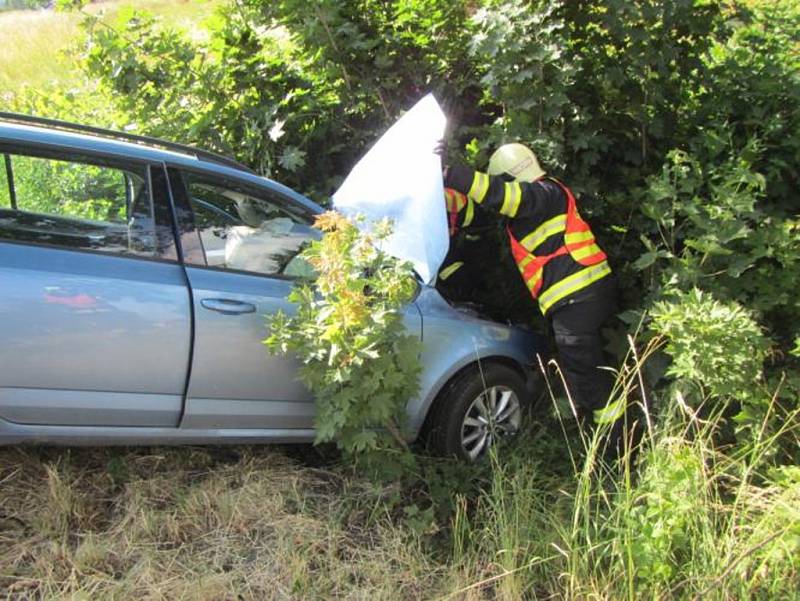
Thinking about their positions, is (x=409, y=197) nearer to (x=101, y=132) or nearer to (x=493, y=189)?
(x=493, y=189)

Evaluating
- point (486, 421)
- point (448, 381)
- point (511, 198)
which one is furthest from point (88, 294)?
point (486, 421)

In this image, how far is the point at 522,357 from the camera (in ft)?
13.1

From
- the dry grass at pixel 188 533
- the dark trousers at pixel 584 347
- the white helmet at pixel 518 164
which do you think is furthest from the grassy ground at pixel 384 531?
the white helmet at pixel 518 164

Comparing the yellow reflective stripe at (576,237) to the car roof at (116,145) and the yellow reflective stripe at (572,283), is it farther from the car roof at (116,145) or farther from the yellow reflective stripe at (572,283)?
the car roof at (116,145)

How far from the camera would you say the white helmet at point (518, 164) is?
3.82 meters

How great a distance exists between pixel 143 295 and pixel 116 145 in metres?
0.67

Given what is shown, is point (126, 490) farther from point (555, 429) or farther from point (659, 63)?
point (659, 63)

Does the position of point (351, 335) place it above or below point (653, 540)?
above

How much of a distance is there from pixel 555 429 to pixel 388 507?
1346 millimetres

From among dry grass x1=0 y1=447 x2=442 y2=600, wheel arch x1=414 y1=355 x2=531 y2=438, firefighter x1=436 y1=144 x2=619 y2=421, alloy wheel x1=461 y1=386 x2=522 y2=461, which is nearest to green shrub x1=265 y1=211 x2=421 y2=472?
dry grass x1=0 y1=447 x2=442 y2=600

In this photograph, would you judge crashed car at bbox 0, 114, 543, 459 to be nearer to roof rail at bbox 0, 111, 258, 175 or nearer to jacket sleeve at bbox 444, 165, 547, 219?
roof rail at bbox 0, 111, 258, 175

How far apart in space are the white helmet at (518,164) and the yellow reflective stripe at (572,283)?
566 millimetres

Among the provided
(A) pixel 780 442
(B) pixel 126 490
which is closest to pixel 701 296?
(A) pixel 780 442

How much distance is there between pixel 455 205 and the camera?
3.53 metres
